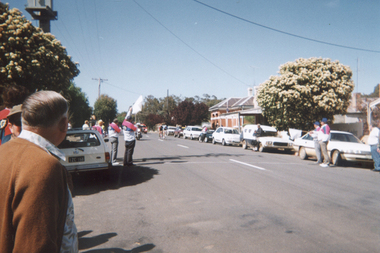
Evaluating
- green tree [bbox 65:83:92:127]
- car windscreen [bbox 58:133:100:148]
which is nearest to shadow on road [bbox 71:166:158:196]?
car windscreen [bbox 58:133:100:148]

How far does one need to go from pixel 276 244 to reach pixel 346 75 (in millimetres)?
23071

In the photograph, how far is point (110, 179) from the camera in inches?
342

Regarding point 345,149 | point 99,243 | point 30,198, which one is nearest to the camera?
point 30,198

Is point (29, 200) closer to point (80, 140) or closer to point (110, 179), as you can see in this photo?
point (80, 140)

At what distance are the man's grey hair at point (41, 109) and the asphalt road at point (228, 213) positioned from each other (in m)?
2.64

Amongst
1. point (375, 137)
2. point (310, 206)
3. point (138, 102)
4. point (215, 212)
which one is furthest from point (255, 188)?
point (375, 137)

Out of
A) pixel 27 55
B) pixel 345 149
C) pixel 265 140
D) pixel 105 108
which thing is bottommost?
pixel 345 149

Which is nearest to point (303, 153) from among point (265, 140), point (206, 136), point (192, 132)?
point (265, 140)

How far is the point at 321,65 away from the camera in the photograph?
22547mm

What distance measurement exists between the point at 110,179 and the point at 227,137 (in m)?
16.5

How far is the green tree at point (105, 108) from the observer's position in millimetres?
61588

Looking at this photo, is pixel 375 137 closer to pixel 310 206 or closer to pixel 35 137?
pixel 310 206

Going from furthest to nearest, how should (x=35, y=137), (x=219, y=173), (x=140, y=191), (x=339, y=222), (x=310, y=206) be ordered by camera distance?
(x=219, y=173) < (x=140, y=191) < (x=310, y=206) < (x=339, y=222) < (x=35, y=137)

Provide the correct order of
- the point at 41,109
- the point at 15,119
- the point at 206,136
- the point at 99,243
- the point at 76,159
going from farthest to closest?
1. the point at 206,136
2. the point at 76,159
3. the point at 99,243
4. the point at 15,119
5. the point at 41,109
